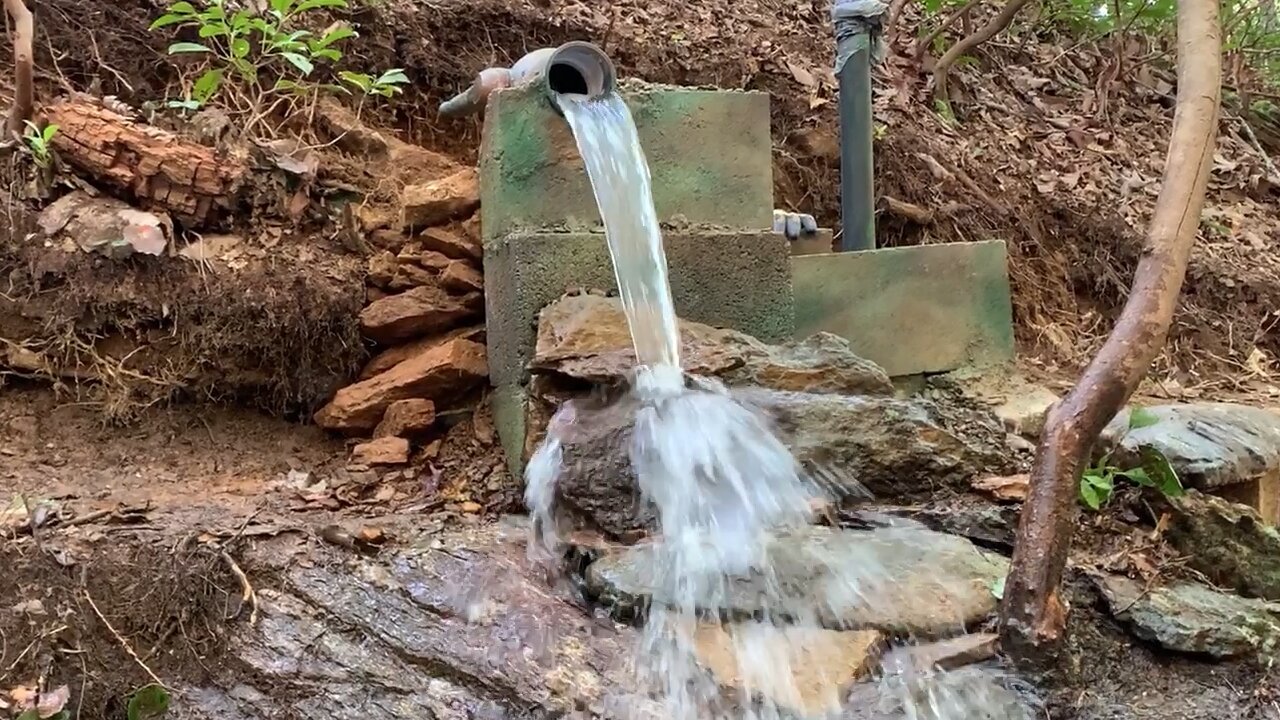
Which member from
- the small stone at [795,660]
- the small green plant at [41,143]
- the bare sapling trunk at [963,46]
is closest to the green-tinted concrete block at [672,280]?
the small stone at [795,660]

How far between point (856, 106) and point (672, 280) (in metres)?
1.10

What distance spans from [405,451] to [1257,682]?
224cm

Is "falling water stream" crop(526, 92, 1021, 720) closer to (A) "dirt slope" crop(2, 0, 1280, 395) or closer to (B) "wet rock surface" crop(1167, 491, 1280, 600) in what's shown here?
(B) "wet rock surface" crop(1167, 491, 1280, 600)

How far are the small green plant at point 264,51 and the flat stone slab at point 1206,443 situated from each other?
2710 millimetres

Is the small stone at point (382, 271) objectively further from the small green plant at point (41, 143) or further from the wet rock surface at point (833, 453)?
the wet rock surface at point (833, 453)

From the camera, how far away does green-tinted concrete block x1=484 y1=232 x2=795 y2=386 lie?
2834mm

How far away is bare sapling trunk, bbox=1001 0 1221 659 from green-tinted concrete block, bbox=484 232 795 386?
1242 mm

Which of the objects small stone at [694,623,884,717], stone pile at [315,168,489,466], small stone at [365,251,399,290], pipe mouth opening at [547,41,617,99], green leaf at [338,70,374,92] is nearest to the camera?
small stone at [694,623,884,717]

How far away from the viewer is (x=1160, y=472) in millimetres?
2432

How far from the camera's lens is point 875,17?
3.45m

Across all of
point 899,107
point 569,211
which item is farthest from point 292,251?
point 899,107

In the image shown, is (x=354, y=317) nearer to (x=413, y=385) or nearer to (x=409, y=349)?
(x=409, y=349)

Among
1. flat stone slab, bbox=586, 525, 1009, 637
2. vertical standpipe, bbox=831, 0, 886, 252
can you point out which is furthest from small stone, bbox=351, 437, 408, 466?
vertical standpipe, bbox=831, 0, 886, 252

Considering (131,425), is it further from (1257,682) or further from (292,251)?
(1257,682)
